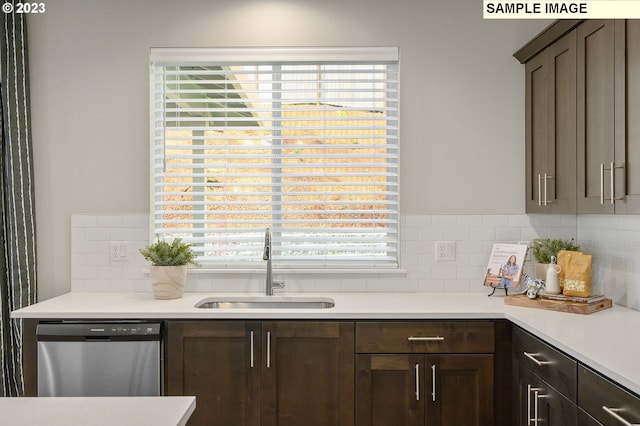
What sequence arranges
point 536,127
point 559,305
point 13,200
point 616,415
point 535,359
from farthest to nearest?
1. point 13,200
2. point 536,127
3. point 559,305
4. point 535,359
5. point 616,415

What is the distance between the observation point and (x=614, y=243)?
268 centimetres

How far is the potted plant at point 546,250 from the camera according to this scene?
2.85 meters

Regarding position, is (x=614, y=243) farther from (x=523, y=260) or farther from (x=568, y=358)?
(x=568, y=358)

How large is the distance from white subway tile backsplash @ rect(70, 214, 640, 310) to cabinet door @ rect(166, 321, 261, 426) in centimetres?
62

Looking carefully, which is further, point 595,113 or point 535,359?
point 595,113

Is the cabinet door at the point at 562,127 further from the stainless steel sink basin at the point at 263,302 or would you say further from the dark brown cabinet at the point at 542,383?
the stainless steel sink basin at the point at 263,302

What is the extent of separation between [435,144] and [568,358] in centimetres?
156

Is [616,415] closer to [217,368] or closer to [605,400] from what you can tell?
[605,400]

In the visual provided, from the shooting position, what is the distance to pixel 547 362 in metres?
2.02

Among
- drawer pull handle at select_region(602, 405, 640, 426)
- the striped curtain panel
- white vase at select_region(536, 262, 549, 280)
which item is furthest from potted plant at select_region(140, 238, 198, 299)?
drawer pull handle at select_region(602, 405, 640, 426)

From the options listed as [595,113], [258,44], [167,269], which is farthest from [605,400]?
[258,44]

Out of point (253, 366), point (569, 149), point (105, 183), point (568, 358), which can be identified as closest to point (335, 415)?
point (253, 366)

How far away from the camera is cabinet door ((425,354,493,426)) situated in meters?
2.46

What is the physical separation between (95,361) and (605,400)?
2.12m
